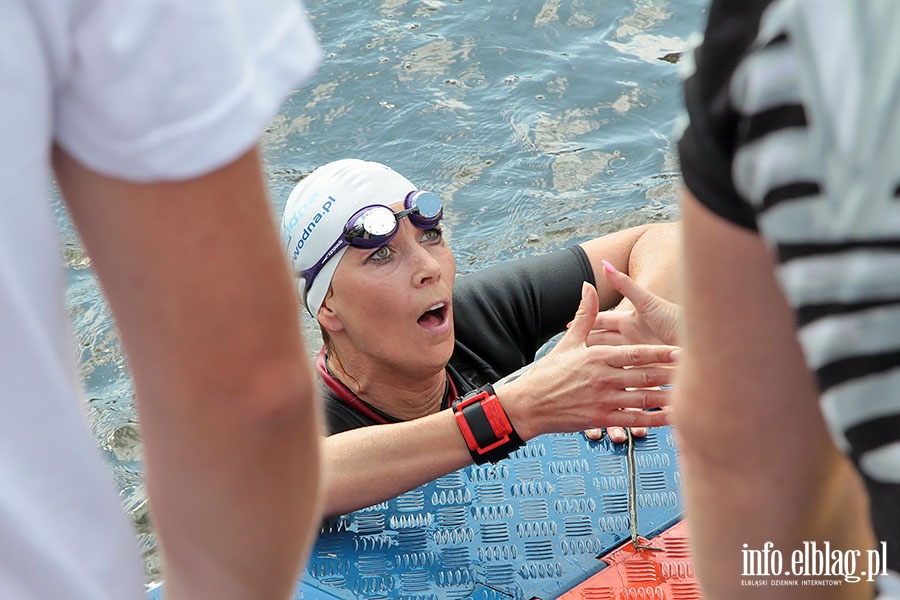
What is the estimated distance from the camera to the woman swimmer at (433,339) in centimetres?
324

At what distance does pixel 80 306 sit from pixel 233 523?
15.6 feet

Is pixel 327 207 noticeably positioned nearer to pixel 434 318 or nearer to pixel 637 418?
pixel 434 318

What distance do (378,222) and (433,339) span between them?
471mm

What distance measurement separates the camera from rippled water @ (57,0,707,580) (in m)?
5.82

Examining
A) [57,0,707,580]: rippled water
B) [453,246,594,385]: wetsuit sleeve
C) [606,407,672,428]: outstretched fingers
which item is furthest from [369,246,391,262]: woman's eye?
[57,0,707,580]: rippled water

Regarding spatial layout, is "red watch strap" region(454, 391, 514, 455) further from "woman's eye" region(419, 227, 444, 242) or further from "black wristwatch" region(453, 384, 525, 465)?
"woman's eye" region(419, 227, 444, 242)

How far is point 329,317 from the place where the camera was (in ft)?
12.6

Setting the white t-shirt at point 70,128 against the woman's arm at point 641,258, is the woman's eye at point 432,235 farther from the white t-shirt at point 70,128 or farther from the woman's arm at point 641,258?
the white t-shirt at point 70,128

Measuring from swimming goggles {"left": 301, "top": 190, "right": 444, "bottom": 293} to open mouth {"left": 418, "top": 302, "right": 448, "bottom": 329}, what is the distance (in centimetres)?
31

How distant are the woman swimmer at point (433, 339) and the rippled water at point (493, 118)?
54.1 inches

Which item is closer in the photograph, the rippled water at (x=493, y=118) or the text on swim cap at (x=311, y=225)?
the text on swim cap at (x=311, y=225)

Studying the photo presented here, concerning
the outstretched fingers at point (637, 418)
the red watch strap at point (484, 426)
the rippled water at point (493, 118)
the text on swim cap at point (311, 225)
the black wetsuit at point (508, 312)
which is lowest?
the rippled water at point (493, 118)

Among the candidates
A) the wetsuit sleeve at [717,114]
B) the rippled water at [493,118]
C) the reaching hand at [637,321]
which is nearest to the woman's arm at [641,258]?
the reaching hand at [637,321]

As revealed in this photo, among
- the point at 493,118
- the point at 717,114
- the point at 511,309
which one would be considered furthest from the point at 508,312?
the point at 717,114
